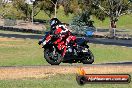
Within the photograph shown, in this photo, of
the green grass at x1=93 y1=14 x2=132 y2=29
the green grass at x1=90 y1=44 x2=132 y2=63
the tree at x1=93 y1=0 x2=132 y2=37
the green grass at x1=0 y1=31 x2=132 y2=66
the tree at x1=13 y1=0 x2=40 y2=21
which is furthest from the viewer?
the green grass at x1=93 y1=14 x2=132 y2=29

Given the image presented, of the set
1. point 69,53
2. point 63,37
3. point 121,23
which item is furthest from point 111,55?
point 121,23

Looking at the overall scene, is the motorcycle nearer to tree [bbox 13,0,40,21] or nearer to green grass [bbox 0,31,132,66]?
green grass [bbox 0,31,132,66]

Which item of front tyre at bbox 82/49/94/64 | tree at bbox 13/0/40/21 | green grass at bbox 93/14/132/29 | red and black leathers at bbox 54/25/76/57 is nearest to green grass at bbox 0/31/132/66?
front tyre at bbox 82/49/94/64

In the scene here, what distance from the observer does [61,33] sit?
16.0 metres

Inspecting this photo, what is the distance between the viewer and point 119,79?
31.8 feet

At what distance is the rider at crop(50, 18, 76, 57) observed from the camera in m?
15.9

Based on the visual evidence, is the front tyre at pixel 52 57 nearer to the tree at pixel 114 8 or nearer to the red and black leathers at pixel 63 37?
the red and black leathers at pixel 63 37

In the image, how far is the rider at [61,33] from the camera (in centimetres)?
1593

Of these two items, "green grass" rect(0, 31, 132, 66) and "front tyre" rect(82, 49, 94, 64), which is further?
"green grass" rect(0, 31, 132, 66)

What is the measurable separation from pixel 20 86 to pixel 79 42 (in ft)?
15.9

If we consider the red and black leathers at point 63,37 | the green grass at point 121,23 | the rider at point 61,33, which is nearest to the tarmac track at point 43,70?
the red and black leathers at point 63,37

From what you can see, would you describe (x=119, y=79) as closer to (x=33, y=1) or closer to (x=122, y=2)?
(x=122, y=2)

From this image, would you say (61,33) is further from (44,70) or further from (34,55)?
(34,55)

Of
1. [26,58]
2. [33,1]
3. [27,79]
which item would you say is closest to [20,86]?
[27,79]
